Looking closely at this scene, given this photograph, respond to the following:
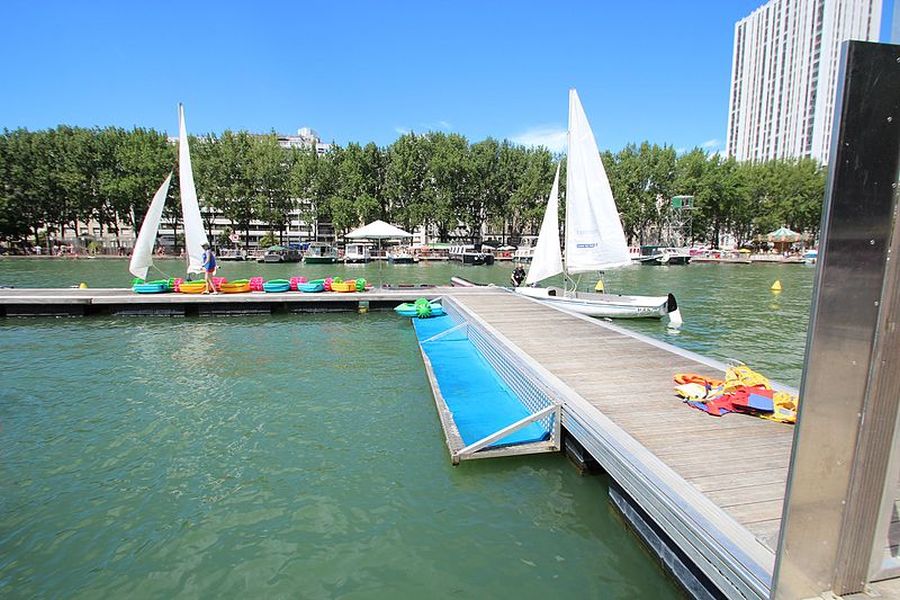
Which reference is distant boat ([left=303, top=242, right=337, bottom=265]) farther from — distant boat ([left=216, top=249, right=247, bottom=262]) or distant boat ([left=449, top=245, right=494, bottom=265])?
distant boat ([left=449, top=245, right=494, bottom=265])

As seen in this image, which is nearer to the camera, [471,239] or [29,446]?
[29,446]

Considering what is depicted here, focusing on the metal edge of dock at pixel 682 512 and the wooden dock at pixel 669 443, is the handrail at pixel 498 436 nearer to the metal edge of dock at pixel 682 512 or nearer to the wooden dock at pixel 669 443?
the wooden dock at pixel 669 443

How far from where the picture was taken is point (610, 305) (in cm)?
1694

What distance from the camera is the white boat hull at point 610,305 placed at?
661 inches

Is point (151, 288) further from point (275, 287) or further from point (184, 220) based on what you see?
point (275, 287)

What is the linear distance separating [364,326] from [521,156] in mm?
62613

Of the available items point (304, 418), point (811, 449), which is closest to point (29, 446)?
point (304, 418)

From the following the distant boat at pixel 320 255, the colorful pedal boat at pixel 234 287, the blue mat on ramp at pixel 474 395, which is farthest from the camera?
the distant boat at pixel 320 255

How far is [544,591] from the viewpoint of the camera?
13.9 ft

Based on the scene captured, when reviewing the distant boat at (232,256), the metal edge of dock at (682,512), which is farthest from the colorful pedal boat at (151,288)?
the distant boat at (232,256)

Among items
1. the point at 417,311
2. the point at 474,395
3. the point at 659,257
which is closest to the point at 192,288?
the point at 417,311

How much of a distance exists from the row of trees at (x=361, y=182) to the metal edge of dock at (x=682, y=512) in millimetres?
64659

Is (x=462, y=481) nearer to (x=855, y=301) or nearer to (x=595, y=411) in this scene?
(x=595, y=411)

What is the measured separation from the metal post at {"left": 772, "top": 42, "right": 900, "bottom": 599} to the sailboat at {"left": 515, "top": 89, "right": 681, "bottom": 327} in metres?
14.4
